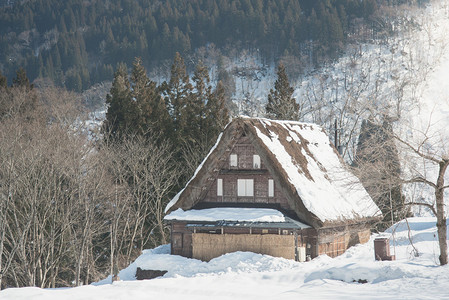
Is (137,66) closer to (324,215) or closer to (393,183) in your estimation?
(324,215)

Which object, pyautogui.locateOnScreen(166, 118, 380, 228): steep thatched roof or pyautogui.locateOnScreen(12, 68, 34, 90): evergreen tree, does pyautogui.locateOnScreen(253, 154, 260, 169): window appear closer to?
pyautogui.locateOnScreen(166, 118, 380, 228): steep thatched roof

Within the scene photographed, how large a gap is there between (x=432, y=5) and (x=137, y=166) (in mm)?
123733

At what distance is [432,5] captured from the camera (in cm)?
14125

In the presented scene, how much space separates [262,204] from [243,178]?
5.59 ft

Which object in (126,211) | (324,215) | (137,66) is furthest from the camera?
(137,66)

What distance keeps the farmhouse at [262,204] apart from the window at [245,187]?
5cm

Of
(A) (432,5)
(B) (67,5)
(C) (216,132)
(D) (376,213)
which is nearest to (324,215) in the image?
(D) (376,213)

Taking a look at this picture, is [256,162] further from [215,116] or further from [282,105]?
[282,105]

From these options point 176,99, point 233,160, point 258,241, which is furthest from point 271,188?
point 176,99

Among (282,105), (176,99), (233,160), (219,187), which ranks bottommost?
(219,187)

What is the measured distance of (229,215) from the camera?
28.1 m

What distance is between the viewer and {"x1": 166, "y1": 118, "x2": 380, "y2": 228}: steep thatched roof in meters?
27.4

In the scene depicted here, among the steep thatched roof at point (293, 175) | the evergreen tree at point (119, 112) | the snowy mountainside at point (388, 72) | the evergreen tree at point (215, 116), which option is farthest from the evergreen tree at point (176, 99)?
the snowy mountainside at point (388, 72)

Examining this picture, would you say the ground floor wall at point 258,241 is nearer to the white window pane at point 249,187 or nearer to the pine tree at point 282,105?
the white window pane at point 249,187
